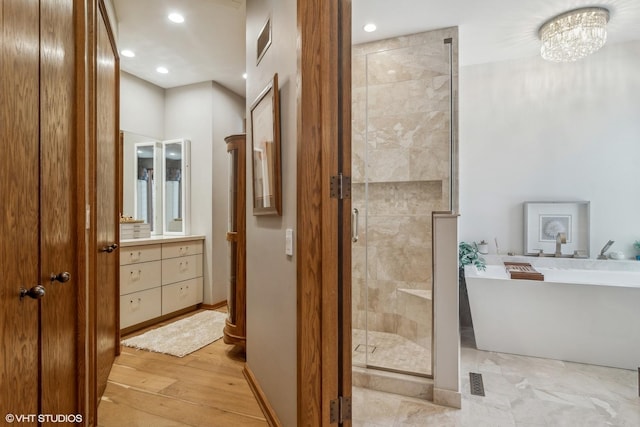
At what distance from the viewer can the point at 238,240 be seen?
2770mm

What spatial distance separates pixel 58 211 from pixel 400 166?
2.68m

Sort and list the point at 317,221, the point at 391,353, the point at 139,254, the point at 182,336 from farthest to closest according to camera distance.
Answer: the point at 139,254 → the point at 182,336 → the point at 391,353 → the point at 317,221

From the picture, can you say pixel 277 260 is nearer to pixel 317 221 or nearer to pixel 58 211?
pixel 317 221

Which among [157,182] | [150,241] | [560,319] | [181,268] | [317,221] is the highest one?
[157,182]

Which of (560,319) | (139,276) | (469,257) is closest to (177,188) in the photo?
(139,276)

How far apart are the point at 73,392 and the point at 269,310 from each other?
93cm

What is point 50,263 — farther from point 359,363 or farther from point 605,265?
point 605,265

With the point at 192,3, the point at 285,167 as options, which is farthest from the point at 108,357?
the point at 192,3

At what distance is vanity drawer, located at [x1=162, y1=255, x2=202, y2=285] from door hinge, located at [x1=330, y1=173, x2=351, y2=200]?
290 centimetres

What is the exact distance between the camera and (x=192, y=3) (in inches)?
107

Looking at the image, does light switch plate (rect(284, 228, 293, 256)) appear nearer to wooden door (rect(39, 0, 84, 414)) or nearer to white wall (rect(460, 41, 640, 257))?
wooden door (rect(39, 0, 84, 414))

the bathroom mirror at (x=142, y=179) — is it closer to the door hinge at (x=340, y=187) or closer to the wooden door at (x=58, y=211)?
→ the wooden door at (x=58, y=211)

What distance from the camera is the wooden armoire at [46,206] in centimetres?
98

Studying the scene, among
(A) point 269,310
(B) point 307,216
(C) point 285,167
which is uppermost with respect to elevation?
(C) point 285,167
